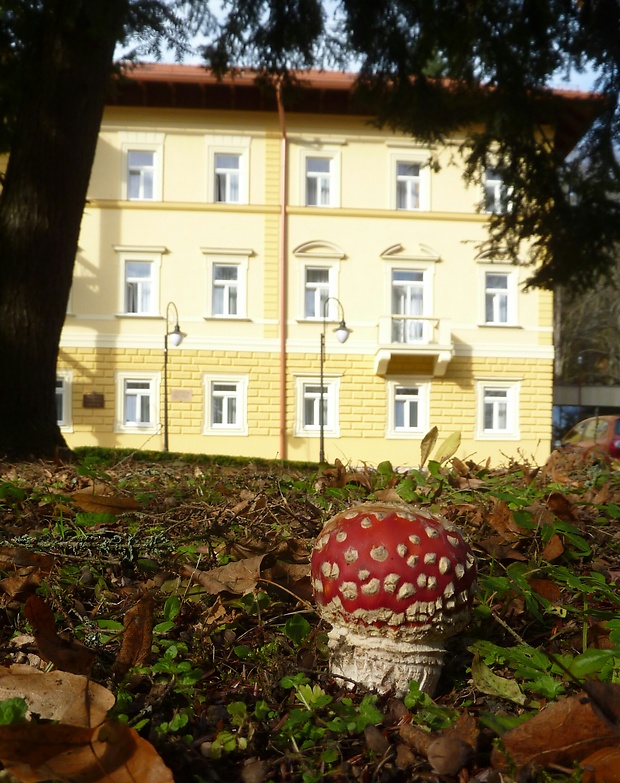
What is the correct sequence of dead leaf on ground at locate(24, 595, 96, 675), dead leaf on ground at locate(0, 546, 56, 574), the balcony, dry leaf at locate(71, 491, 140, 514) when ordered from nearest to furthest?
dead leaf on ground at locate(24, 595, 96, 675) → dead leaf on ground at locate(0, 546, 56, 574) → dry leaf at locate(71, 491, 140, 514) → the balcony

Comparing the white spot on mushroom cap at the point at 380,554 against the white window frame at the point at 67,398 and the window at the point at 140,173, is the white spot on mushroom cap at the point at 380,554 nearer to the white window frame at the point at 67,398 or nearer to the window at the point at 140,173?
the white window frame at the point at 67,398

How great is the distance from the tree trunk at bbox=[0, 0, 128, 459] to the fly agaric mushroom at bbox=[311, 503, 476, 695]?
396cm

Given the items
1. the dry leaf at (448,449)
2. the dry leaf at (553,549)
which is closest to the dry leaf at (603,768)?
the dry leaf at (553,549)

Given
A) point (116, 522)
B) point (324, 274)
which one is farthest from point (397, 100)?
point (324, 274)

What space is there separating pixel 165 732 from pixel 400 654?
512 mm

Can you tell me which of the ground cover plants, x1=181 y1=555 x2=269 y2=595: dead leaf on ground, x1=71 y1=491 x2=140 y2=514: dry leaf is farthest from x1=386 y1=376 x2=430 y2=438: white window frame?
x1=181 y1=555 x2=269 y2=595: dead leaf on ground

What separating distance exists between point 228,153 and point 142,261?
379cm

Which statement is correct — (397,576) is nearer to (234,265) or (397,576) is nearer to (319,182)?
(234,265)

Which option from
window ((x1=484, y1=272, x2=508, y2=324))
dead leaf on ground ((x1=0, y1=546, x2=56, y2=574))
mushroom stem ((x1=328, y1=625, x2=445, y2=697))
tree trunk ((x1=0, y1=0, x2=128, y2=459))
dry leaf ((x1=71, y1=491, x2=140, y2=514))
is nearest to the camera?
mushroom stem ((x1=328, y1=625, x2=445, y2=697))

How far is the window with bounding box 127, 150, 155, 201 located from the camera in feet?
59.8

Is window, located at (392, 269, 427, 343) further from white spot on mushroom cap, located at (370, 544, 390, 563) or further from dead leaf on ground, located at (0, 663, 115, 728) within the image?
dead leaf on ground, located at (0, 663, 115, 728)

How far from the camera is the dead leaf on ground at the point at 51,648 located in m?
1.32

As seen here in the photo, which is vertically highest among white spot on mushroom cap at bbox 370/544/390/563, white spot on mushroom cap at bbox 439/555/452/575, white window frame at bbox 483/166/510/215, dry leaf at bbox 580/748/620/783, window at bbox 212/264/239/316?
window at bbox 212/264/239/316

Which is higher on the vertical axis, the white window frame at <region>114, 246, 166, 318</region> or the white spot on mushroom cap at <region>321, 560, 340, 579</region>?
the white window frame at <region>114, 246, 166, 318</region>
